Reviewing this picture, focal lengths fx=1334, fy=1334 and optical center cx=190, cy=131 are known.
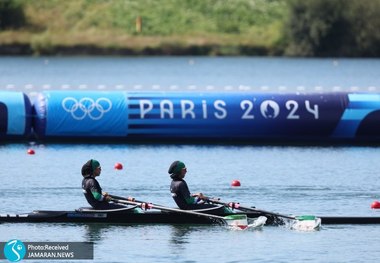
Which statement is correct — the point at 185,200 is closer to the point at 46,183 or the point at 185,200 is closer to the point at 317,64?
the point at 46,183

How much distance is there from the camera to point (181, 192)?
32312mm

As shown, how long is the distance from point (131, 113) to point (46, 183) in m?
8.49

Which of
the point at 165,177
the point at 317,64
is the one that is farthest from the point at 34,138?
the point at 317,64

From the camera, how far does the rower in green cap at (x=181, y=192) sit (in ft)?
106

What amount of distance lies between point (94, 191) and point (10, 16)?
79182 millimetres

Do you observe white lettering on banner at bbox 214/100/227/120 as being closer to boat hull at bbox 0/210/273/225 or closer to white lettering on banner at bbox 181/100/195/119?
white lettering on banner at bbox 181/100/195/119

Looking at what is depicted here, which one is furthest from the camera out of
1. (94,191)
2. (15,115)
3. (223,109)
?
(223,109)

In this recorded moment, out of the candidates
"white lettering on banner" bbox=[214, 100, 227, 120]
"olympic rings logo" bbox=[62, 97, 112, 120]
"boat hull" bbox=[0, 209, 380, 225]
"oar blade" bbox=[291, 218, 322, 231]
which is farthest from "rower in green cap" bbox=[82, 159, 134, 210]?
"white lettering on banner" bbox=[214, 100, 227, 120]

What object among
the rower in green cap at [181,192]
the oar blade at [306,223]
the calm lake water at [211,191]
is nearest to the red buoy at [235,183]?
the calm lake water at [211,191]

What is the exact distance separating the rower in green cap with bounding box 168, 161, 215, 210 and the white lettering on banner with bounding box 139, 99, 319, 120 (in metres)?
15.2

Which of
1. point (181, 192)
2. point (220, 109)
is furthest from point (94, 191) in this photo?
point (220, 109)

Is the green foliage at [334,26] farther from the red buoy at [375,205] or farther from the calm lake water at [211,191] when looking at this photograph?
the red buoy at [375,205]

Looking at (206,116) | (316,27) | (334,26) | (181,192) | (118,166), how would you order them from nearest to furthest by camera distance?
(181,192) → (118,166) → (206,116) → (316,27) → (334,26)

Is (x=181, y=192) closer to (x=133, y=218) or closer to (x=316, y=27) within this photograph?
(x=133, y=218)
